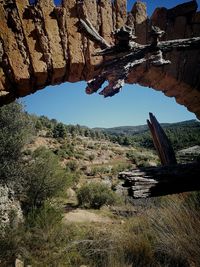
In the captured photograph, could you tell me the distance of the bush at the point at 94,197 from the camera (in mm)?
12797

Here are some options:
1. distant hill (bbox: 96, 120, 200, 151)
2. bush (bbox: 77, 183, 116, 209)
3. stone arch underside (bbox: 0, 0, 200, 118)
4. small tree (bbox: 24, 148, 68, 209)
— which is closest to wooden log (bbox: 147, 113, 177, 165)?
stone arch underside (bbox: 0, 0, 200, 118)

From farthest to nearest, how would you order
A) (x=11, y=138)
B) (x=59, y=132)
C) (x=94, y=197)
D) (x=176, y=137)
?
(x=59, y=132), (x=176, y=137), (x=94, y=197), (x=11, y=138)

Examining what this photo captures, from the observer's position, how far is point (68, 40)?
8.24 ft

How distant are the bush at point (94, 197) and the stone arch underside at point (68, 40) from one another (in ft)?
34.0

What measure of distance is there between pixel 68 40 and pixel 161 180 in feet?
5.36

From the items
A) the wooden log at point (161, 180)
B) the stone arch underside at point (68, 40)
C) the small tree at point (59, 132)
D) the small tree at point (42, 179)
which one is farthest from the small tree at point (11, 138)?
the small tree at point (59, 132)

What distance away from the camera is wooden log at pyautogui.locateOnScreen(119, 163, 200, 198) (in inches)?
77.4

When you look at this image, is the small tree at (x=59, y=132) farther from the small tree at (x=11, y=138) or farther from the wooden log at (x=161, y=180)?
the wooden log at (x=161, y=180)

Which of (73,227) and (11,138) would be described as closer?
(73,227)

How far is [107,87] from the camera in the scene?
5.63 feet

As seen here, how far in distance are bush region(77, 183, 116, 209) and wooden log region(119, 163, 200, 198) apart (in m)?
11.0

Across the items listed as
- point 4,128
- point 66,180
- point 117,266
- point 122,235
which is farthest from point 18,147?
point 117,266

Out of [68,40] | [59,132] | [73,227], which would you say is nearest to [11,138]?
[73,227]

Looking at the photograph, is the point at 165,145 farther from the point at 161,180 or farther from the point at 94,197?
the point at 94,197
